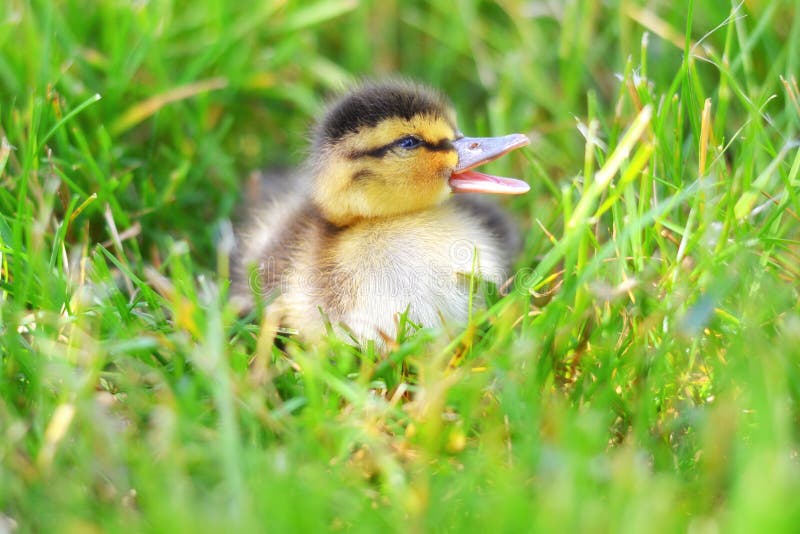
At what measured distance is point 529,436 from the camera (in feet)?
4.35

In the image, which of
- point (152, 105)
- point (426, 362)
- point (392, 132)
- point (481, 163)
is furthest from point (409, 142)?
point (152, 105)

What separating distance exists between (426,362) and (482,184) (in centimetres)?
57

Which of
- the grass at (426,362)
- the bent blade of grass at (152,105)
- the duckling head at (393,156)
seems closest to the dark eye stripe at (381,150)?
the duckling head at (393,156)

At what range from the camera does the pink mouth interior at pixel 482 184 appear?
193 centimetres

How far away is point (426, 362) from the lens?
5.06 feet

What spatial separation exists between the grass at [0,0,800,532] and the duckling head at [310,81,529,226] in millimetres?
233

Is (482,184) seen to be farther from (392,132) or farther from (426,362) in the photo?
(426,362)

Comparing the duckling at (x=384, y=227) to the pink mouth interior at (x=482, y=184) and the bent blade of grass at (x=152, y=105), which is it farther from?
the bent blade of grass at (x=152, y=105)

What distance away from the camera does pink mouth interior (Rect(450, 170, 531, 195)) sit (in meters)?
1.93

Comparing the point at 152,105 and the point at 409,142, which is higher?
the point at 409,142

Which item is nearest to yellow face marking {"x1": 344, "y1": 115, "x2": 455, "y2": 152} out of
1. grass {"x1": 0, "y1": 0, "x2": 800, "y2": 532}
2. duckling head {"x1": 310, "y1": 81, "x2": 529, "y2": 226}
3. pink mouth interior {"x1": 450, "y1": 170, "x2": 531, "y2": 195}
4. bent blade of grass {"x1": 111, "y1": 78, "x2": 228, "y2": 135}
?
duckling head {"x1": 310, "y1": 81, "x2": 529, "y2": 226}

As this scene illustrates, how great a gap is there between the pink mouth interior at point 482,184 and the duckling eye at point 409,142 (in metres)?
0.13

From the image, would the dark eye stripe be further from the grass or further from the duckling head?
the grass

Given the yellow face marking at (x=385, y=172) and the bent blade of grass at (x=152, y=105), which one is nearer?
the yellow face marking at (x=385, y=172)
